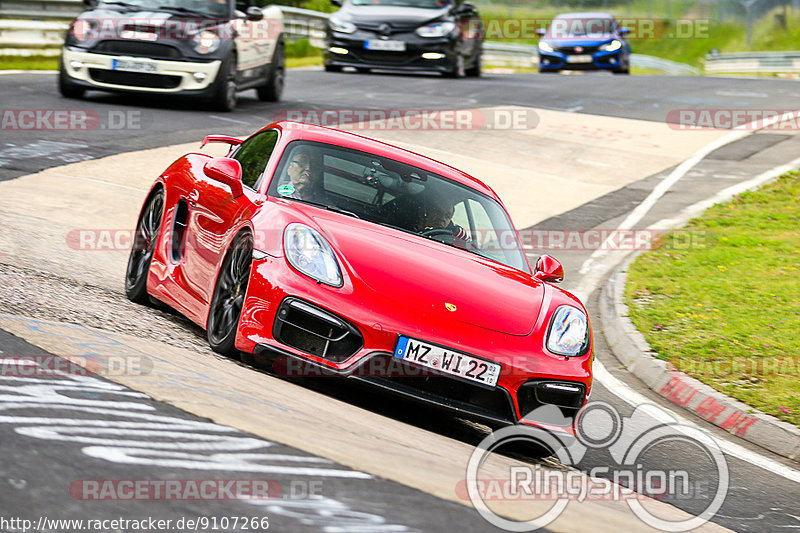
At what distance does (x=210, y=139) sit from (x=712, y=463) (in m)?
3.79

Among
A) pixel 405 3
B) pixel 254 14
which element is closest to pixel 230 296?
pixel 254 14

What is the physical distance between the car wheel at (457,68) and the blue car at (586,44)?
697 cm

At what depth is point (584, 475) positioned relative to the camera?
524 centimetres

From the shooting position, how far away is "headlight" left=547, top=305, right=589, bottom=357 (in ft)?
18.5

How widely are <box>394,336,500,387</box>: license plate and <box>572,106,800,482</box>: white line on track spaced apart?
1.83 m

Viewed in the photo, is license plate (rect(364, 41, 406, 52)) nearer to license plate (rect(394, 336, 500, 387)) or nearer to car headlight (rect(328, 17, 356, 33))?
car headlight (rect(328, 17, 356, 33))

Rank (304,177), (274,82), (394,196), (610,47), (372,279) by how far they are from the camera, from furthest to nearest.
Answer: (610,47)
(274,82)
(394,196)
(304,177)
(372,279)

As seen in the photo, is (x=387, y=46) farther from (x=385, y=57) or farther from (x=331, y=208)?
(x=331, y=208)

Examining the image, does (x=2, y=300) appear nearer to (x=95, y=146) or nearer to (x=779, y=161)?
(x=95, y=146)

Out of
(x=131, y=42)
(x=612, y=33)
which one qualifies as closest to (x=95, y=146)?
(x=131, y=42)

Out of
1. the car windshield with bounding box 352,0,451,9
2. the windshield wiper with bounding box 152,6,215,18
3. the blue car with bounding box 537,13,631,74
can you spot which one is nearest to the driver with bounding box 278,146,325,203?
the windshield wiper with bounding box 152,6,215,18

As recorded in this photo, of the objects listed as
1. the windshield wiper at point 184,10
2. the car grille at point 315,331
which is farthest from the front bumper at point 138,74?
the car grille at point 315,331

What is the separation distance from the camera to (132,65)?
15375 mm

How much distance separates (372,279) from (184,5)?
1151 cm
